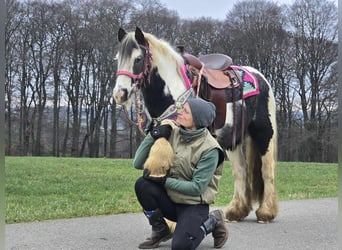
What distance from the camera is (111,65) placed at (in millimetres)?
24625

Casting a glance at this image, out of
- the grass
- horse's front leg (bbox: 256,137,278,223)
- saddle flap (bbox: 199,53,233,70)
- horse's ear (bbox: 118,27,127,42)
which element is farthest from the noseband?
the grass

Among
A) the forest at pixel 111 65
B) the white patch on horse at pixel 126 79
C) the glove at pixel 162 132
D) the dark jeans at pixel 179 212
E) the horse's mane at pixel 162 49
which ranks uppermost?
the forest at pixel 111 65

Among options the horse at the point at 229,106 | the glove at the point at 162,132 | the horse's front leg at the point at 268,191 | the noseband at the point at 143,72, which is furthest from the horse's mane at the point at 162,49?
the horse's front leg at the point at 268,191

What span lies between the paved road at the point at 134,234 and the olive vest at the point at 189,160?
2.33 ft

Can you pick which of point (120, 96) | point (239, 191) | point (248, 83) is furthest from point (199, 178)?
point (248, 83)

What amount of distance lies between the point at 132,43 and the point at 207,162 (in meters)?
1.36

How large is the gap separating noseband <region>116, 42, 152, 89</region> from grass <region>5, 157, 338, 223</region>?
237 centimetres

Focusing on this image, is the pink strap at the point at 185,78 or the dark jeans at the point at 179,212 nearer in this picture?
the dark jeans at the point at 179,212

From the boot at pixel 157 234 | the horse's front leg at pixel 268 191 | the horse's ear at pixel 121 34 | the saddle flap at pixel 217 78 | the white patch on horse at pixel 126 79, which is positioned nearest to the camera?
the boot at pixel 157 234

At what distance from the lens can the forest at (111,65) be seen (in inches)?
1025

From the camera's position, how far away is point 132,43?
4242mm

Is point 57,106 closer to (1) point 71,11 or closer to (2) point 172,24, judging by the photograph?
(1) point 71,11

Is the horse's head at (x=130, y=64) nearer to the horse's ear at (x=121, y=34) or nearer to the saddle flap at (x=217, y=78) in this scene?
the horse's ear at (x=121, y=34)

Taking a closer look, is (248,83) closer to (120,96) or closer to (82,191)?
(120,96)
